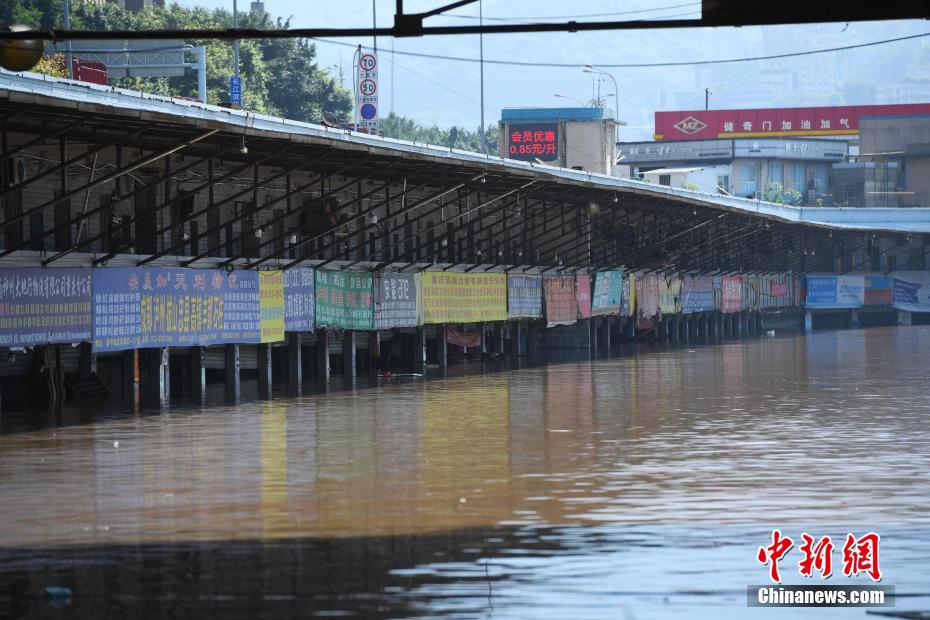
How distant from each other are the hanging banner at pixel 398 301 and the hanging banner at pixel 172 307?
293 inches

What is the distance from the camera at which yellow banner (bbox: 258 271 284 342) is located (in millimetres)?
38438

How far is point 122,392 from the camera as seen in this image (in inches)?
1422

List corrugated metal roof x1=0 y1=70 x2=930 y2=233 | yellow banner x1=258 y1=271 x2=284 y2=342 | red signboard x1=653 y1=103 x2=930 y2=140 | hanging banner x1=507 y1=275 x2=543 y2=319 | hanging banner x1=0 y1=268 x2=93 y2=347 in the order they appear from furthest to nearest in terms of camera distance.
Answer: red signboard x1=653 y1=103 x2=930 y2=140
hanging banner x1=507 y1=275 x2=543 y2=319
yellow banner x1=258 y1=271 x2=284 y2=342
hanging banner x1=0 y1=268 x2=93 y2=347
corrugated metal roof x1=0 y1=70 x2=930 y2=233

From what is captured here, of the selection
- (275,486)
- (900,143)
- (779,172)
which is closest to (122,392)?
(275,486)

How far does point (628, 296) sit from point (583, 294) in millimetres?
6156

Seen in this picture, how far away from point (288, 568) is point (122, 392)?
24.2 meters

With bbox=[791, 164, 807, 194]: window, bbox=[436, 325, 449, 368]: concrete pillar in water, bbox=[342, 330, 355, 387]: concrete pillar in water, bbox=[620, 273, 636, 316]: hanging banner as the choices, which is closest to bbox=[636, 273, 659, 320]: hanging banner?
bbox=[620, 273, 636, 316]: hanging banner

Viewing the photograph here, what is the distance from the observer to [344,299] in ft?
141

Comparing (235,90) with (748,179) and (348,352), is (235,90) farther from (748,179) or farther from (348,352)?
(748,179)

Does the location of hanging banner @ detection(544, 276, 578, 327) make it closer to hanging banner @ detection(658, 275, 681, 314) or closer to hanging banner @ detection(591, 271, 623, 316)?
hanging banner @ detection(591, 271, 623, 316)

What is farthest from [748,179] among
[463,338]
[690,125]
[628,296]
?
[463,338]

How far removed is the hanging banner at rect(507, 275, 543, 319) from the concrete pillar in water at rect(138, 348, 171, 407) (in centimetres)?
2032

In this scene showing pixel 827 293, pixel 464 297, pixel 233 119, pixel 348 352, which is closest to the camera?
pixel 233 119

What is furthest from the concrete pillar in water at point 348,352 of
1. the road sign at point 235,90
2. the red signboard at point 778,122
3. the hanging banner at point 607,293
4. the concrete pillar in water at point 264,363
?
the red signboard at point 778,122
